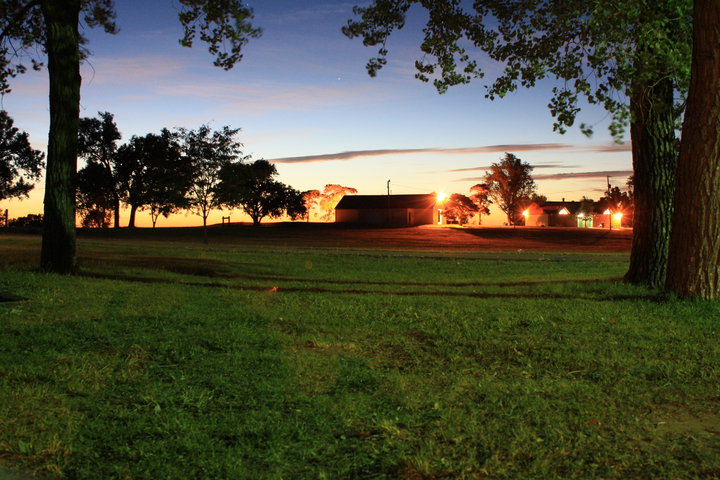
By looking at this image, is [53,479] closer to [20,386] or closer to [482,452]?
[20,386]

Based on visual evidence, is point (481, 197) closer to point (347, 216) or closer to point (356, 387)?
point (347, 216)

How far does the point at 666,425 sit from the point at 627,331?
3.80 m

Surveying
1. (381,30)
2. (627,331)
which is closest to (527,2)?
(381,30)

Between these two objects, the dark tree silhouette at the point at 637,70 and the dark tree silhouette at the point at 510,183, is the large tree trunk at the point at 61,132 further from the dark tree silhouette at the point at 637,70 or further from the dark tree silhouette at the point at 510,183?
the dark tree silhouette at the point at 510,183

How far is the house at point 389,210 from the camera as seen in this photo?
81.1m

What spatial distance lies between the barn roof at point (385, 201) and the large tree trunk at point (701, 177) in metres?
70.9

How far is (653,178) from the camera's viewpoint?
1242 centimetres

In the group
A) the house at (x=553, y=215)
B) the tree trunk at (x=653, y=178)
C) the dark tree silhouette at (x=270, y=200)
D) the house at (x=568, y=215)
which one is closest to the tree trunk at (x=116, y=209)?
the dark tree silhouette at (x=270, y=200)

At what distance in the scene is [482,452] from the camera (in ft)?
13.3

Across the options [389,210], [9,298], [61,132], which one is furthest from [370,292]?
[389,210]

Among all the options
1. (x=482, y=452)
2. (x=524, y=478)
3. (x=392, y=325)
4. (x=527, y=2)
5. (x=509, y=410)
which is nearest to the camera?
Answer: (x=524, y=478)

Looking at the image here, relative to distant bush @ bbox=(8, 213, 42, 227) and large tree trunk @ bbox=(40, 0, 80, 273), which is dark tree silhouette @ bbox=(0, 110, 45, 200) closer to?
distant bush @ bbox=(8, 213, 42, 227)

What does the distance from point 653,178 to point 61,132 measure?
12863 millimetres

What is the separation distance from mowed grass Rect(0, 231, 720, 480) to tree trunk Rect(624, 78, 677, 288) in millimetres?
1672
